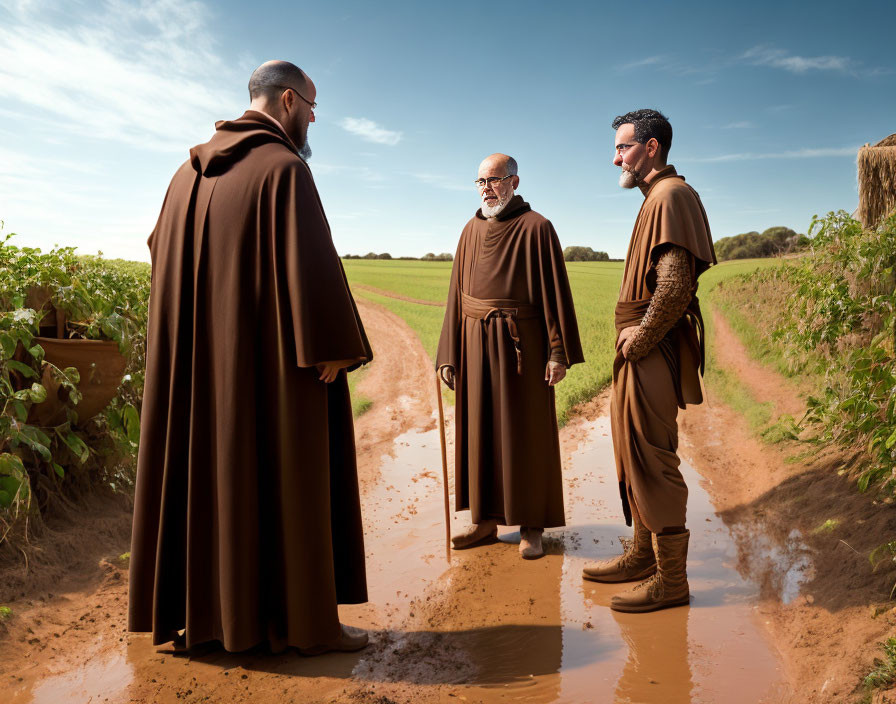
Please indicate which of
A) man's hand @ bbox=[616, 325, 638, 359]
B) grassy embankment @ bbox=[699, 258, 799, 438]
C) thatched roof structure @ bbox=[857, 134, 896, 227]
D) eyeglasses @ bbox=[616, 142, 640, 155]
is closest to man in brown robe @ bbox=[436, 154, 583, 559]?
man's hand @ bbox=[616, 325, 638, 359]

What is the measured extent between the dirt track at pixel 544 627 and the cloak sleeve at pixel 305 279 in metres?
1.55

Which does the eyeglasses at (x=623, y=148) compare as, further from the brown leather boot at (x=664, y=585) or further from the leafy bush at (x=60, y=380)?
the leafy bush at (x=60, y=380)

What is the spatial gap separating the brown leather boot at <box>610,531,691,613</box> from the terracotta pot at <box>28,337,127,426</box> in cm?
365

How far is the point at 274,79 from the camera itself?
332cm

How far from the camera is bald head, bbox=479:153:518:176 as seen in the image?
475 cm

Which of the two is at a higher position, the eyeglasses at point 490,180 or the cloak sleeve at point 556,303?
the eyeglasses at point 490,180

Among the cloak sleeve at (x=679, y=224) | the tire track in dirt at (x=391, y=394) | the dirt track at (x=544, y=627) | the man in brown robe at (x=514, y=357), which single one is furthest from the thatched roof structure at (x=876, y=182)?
the tire track in dirt at (x=391, y=394)

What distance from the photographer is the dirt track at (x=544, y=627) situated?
3139mm

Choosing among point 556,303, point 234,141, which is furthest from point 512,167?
point 234,141

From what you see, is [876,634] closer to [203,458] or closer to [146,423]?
[203,458]

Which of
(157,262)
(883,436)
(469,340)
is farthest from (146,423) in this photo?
(883,436)

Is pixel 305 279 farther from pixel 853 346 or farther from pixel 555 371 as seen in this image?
pixel 853 346

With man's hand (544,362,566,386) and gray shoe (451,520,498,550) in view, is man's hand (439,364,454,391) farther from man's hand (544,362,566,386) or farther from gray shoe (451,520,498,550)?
gray shoe (451,520,498,550)

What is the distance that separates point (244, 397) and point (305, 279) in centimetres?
60
